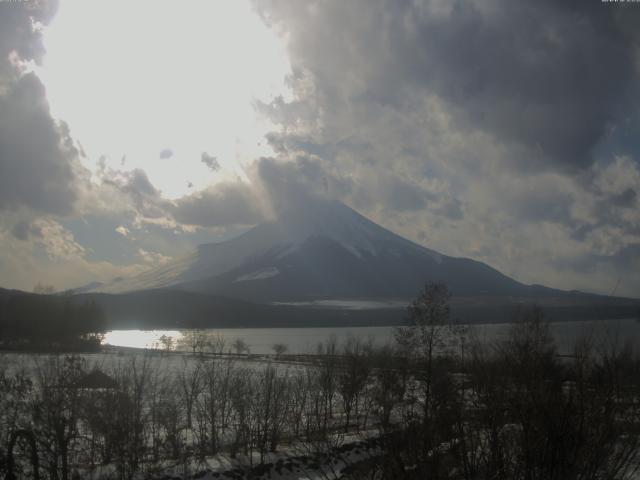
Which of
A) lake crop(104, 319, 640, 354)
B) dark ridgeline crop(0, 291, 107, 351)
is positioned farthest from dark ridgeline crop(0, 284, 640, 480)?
dark ridgeline crop(0, 291, 107, 351)

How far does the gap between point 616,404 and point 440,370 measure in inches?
1313

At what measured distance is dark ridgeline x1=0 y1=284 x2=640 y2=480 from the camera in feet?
21.8

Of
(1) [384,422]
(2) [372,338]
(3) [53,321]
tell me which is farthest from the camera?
(2) [372,338]

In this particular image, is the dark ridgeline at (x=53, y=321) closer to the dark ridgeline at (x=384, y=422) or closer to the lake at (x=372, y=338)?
the lake at (x=372, y=338)

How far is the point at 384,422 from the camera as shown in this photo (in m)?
7.83

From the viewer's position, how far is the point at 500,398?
25.2 ft

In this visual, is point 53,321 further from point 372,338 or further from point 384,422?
point 384,422

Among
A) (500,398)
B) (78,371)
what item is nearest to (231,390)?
(78,371)

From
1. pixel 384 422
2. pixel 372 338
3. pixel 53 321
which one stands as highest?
pixel 384 422

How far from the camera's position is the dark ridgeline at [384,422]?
6637mm

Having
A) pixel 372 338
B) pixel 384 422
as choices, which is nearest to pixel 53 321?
pixel 372 338

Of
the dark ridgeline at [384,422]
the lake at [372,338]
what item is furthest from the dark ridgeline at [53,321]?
the dark ridgeline at [384,422]

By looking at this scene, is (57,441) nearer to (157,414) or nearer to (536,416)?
(157,414)

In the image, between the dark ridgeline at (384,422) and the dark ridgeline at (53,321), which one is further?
the dark ridgeline at (53,321)
